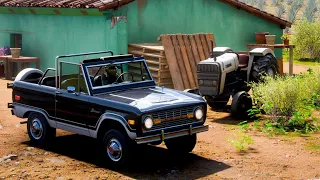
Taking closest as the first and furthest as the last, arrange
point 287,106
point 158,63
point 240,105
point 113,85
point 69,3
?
point 113,85
point 287,106
point 240,105
point 158,63
point 69,3

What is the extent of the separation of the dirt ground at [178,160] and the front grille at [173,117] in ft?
2.35

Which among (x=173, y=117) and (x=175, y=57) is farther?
(x=175, y=57)

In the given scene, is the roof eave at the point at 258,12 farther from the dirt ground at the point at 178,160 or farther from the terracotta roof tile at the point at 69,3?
the dirt ground at the point at 178,160

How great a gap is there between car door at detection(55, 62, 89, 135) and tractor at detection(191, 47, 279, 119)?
4.27 metres

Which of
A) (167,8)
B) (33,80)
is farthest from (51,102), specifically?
(167,8)

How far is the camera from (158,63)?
1728 centimetres

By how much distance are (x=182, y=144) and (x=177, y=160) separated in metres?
0.41

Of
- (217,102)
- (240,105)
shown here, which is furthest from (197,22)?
(240,105)

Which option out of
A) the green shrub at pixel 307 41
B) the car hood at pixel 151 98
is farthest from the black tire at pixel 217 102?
the green shrub at pixel 307 41

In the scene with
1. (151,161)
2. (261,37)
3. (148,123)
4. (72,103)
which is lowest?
(151,161)

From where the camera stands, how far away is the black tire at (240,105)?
1355cm

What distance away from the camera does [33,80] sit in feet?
38.3

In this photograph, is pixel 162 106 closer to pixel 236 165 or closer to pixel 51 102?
pixel 236 165

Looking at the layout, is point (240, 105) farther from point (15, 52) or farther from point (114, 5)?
point (15, 52)
